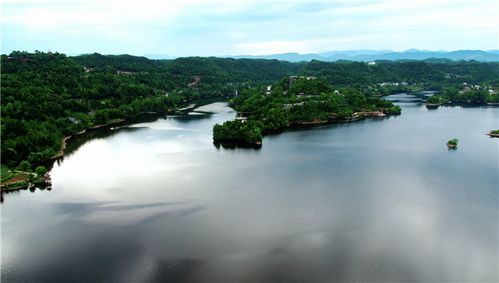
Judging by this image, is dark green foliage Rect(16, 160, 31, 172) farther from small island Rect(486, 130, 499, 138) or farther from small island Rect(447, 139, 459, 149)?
small island Rect(486, 130, 499, 138)

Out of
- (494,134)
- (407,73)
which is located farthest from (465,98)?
(407,73)

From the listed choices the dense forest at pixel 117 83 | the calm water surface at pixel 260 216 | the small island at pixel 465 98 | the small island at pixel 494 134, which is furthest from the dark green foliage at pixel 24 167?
the small island at pixel 465 98

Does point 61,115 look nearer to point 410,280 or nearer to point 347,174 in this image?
point 347,174

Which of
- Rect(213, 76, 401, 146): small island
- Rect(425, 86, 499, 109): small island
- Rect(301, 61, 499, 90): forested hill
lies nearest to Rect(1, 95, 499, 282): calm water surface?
Rect(213, 76, 401, 146): small island

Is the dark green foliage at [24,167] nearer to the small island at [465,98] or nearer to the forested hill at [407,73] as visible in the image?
Result: the small island at [465,98]

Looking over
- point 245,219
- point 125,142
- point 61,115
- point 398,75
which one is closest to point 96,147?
point 125,142

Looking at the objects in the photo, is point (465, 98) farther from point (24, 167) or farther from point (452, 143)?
point (24, 167)
